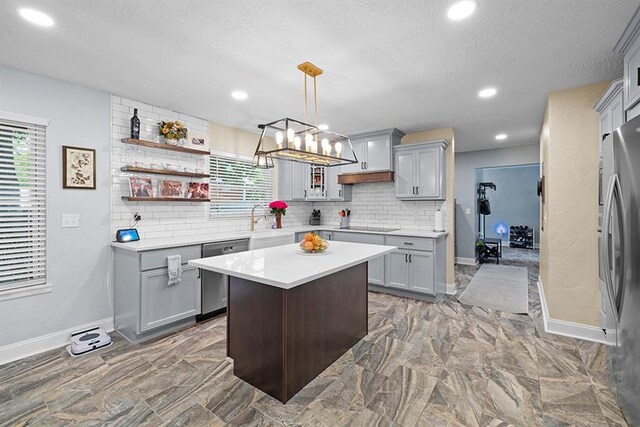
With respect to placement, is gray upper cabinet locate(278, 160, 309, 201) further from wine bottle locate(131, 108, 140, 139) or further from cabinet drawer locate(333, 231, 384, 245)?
wine bottle locate(131, 108, 140, 139)

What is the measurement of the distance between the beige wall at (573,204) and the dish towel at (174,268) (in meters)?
3.88

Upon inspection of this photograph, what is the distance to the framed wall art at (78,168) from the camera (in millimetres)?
2851

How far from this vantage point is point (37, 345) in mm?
2678

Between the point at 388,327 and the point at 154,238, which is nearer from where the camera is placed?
the point at 388,327

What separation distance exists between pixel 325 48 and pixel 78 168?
267cm

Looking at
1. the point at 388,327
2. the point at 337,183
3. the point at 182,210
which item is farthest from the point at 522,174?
the point at 182,210

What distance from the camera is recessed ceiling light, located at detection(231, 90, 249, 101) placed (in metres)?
3.14

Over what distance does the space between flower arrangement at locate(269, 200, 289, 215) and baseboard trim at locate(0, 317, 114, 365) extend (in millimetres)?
2605

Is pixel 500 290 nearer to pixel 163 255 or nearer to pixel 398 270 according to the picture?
pixel 398 270

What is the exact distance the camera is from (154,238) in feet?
11.5

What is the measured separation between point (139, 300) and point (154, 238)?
2.94 ft

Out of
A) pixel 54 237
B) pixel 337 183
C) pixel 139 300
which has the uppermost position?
pixel 337 183

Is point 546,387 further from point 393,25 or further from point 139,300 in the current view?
point 139,300

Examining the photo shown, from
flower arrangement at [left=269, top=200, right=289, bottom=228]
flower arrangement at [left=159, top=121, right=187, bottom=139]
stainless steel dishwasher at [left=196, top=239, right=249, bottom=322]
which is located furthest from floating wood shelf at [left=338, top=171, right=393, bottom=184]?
flower arrangement at [left=159, top=121, right=187, bottom=139]
